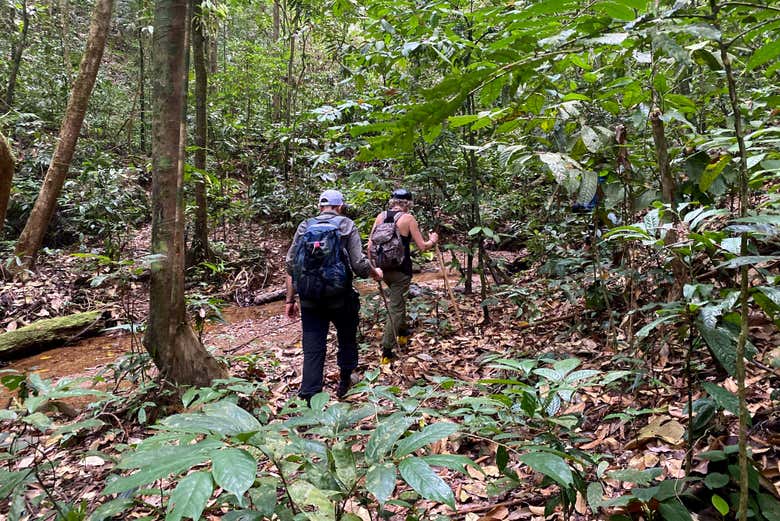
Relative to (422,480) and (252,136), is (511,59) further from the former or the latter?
(252,136)

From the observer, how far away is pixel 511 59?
1383 millimetres

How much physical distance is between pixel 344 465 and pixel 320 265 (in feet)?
8.30

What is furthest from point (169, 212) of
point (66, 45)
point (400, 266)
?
point (66, 45)

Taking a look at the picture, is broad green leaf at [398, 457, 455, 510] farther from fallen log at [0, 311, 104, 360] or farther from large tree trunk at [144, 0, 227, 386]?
fallen log at [0, 311, 104, 360]

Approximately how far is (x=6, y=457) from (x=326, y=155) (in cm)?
391

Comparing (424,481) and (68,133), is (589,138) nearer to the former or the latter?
(424,481)

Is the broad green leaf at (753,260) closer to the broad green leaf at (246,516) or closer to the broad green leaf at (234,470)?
the broad green leaf at (234,470)

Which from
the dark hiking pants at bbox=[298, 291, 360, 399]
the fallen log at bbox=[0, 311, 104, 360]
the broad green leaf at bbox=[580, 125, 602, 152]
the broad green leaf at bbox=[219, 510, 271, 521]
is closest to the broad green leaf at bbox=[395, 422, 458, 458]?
the broad green leaf at bbox=[219, 510, 271, 521]

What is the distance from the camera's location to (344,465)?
47.4 inches

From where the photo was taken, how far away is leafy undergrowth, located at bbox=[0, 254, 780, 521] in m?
1.11

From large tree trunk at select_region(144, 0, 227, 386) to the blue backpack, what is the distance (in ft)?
3.07

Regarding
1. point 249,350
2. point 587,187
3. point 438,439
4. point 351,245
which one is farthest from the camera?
point 249,350

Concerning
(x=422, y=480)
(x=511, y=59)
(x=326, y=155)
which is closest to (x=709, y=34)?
(x=511, y=59)

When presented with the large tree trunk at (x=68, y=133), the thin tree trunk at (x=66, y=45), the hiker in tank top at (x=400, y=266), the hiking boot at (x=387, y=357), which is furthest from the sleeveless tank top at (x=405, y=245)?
the thin tree trunk at (x=66, y=45)
